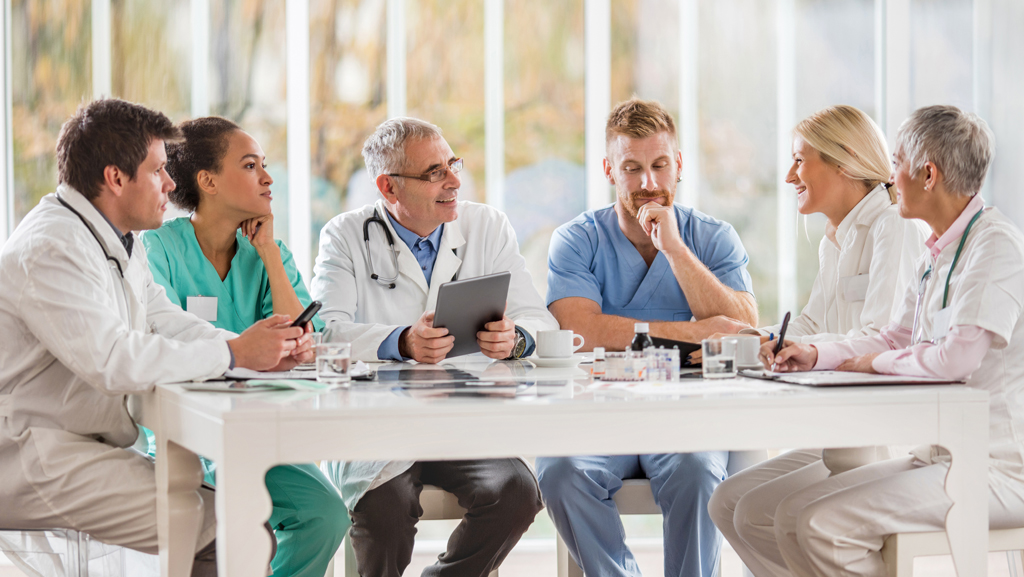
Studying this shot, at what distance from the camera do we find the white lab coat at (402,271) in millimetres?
2434

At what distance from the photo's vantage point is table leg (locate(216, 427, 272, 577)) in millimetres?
1180

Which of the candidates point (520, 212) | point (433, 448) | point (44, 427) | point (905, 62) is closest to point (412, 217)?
point (520, 212)

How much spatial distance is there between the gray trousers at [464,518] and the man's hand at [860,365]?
0.78 m

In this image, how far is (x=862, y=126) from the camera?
232 cm

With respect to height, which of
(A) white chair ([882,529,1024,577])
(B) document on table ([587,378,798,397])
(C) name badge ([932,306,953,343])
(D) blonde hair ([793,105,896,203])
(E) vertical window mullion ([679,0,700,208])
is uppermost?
(E) vertical window mullion ([679,0,700,208])

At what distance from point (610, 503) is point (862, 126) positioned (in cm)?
126

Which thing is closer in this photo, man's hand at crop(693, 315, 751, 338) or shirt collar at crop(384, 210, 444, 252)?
man's hand at crop(693, 315, 751, 338)

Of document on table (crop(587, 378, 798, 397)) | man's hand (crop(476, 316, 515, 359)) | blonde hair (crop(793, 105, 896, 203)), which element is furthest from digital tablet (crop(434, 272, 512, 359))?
blonde hair (crop(793, 105, 896, 203))

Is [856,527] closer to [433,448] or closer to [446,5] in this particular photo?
[433,448]

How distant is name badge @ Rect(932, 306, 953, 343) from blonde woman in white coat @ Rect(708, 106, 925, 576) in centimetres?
36

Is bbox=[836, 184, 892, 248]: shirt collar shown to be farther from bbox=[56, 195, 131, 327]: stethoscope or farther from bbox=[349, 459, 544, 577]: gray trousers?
bbox=[56, 195, 131, 327]: stethoscope

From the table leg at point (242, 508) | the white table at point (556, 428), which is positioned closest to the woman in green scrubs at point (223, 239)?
the white table at point (556, 428)

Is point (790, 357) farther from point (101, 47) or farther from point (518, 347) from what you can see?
point (101, 47)

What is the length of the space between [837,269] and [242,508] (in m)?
1.74
